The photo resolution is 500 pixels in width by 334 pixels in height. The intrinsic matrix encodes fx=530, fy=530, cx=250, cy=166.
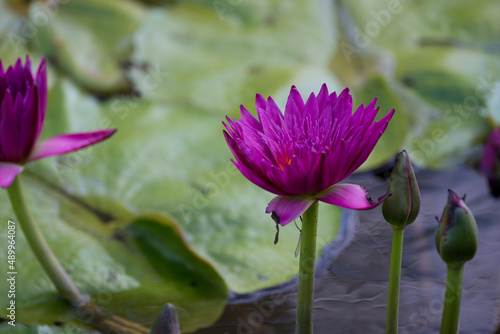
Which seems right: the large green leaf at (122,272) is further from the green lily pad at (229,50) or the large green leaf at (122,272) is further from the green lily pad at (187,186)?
the green lily pad at (229,50)

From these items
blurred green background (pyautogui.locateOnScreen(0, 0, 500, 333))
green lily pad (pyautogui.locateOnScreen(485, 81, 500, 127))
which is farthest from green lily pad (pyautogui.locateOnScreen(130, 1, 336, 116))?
green lily pad (pyautogui.locateOnScreen(485, 81, 500, 127))

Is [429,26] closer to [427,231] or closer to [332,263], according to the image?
[427,231]

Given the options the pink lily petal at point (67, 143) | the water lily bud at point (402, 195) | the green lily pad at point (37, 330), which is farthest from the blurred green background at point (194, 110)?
the water lily bud at point (402, 195)

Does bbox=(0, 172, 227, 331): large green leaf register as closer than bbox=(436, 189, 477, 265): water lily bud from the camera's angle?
No

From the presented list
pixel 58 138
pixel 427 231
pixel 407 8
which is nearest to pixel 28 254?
pixel 58 138

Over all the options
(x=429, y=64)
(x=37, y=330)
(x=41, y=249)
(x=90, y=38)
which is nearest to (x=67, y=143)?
(x=41, y=249)

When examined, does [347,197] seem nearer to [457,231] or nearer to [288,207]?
[288,207]

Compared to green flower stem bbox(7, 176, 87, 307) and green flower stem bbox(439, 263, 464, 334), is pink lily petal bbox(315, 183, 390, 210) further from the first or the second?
green flower stem bbox(7, 176, 87, 307)
